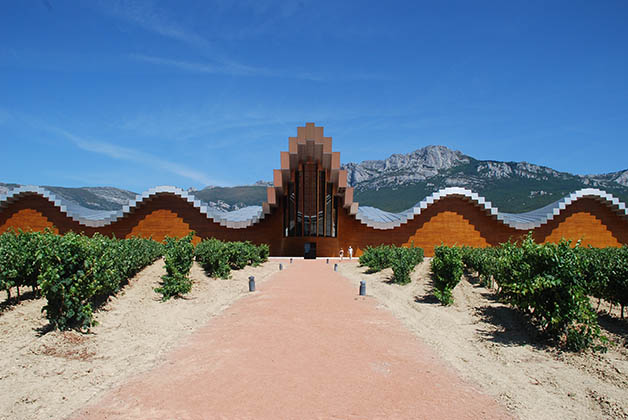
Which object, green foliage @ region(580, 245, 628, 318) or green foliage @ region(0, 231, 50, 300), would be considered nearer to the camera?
green foliage @ region(580, 245, 628, 318)

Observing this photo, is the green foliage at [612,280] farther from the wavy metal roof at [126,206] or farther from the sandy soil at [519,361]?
the wavy metal roof at [126,206]

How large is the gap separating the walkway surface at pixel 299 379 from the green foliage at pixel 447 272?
3071mm

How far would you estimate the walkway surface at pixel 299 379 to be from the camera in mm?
4953

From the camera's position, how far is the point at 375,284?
16.6 metres

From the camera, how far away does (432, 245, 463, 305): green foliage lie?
11.8 metres

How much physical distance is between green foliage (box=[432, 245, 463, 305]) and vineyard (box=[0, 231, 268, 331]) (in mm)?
8799

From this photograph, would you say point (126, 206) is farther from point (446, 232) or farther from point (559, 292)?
point (559, 292)

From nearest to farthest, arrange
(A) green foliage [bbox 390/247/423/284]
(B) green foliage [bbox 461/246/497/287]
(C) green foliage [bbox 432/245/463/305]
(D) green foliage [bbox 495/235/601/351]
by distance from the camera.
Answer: (D) green foliage [bbox 495/235/601/351]
(C) green foliage [bbox 432/245/463/305]
(B) green foliage [bbox 461/246/497/287]
(A) green foliage [bbox 390/247/423/284]

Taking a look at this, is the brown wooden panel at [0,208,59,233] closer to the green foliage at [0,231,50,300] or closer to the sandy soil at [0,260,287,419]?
the green foliage at [0,231,50,300]

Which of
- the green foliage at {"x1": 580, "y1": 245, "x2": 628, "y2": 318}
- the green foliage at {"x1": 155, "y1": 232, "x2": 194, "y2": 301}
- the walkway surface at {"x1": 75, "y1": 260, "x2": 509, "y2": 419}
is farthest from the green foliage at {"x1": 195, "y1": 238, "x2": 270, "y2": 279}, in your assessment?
the green foliage at {"x1": 580, "y1": 245, "x2": 628, "y2": 318}

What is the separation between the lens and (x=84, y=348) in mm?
7137

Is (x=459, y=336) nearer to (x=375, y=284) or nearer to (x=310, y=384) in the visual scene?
(x=310, y=384)

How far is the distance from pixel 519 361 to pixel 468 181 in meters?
130

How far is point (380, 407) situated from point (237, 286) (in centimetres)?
1115
